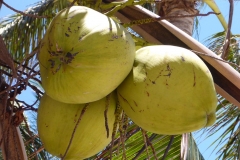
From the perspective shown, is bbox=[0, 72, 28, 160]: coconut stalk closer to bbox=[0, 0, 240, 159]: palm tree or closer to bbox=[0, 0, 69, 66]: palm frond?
bbox=[0, 0, 240, 159]: palm tree

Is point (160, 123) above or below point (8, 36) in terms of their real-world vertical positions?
above

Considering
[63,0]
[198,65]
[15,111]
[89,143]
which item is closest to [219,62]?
[198,65]

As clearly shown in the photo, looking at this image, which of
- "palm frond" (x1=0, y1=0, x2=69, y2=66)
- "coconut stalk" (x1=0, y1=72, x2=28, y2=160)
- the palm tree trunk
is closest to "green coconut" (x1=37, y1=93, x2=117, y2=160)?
"coconut stalk" (x1=0, y1=72, x2=28, y2=160)

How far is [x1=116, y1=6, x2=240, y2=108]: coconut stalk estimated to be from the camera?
44.9 inches

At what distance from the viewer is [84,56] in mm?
878

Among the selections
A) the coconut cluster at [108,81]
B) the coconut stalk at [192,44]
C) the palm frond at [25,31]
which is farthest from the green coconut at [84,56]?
the palm frond at [25,31]

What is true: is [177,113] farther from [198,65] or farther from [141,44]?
[141,44]

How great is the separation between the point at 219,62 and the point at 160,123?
0.30m

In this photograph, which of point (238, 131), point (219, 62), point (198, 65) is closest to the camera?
point (198, 65)

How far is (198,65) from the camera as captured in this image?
979mm

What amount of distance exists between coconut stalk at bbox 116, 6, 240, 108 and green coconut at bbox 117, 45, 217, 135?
15 cm

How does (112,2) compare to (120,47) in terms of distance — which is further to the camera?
(112,2)

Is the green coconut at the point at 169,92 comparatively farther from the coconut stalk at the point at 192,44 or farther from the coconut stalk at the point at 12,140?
the coconut stalk at the point at 12,140

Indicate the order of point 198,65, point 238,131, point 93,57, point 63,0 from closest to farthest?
point 93,57
point 198,65
point 238,131
point 63,0
